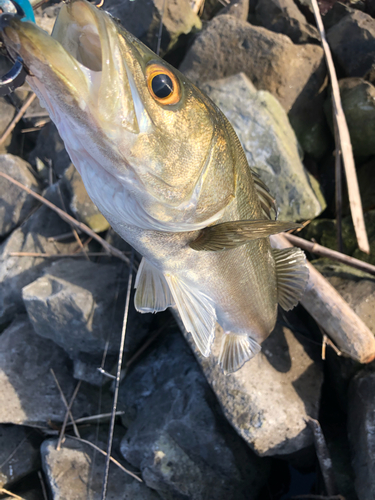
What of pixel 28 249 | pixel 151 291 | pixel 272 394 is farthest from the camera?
pixel 28 249

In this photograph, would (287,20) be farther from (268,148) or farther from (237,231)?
(237,231)

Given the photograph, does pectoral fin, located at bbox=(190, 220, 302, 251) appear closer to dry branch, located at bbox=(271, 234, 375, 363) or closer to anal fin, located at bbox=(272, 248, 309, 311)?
anal fin, located at bbox=(272, 248, 309, 311)

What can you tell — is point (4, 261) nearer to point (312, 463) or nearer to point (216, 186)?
point (216, 186)

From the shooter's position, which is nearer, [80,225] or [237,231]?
[237,231]

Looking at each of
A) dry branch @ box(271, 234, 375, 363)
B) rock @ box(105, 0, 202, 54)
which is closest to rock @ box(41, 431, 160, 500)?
dry branch @ box(271, 234, 375, 363)

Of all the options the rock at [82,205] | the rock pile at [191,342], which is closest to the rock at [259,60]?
the rock pile at [191,342]

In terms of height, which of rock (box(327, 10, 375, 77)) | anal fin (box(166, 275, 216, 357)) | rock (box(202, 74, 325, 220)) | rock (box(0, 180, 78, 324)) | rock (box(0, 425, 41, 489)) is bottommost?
rock (box(0, 425, 41, 489))

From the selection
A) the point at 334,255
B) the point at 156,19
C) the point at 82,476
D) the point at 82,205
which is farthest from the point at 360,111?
the point at 82,476
